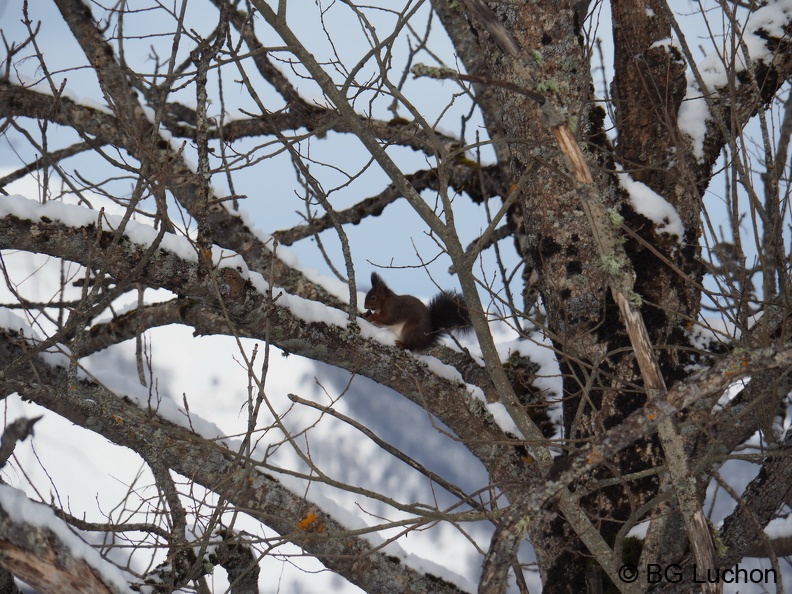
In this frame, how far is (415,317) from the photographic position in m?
5.28

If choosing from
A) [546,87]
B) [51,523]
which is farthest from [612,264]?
[51,523]

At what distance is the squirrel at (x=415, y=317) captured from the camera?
5098 mm

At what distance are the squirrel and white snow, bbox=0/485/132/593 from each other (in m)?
3.16

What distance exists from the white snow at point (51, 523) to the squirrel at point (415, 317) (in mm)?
3155

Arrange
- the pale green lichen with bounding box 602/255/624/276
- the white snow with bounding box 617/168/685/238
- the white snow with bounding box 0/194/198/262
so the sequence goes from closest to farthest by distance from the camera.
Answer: the pale green lichen with bounding box 602/255/624/276
the white snow with bounding box 0/194/198/262
the white snow with bounding box 617/168/685/238

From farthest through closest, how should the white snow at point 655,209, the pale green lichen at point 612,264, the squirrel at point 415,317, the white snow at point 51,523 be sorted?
the squirrel at point 415,317
the white snow at point 655,209
the pale green lichen at point 612,264
the white snow at point 51,523

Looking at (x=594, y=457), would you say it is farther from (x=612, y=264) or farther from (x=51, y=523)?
(x=51, y=523)

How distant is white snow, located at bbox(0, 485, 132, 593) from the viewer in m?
1.86

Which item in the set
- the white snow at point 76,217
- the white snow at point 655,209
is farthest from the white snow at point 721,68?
the white snow at point 76,217

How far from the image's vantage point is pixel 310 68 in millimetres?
2646

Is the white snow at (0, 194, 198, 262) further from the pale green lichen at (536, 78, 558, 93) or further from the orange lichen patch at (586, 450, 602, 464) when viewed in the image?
the orange lichen patch at (586, 450, 602, 464)

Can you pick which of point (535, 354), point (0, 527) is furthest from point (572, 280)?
point (0, 527)

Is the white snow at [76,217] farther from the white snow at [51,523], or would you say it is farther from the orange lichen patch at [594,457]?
the orange lichen patch at [594,457]

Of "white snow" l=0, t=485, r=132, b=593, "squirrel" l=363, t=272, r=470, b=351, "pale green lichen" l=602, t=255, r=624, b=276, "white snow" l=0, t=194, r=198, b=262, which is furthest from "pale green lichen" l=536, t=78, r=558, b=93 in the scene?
"squirrel" l=363, t=272, r=470, b=351
